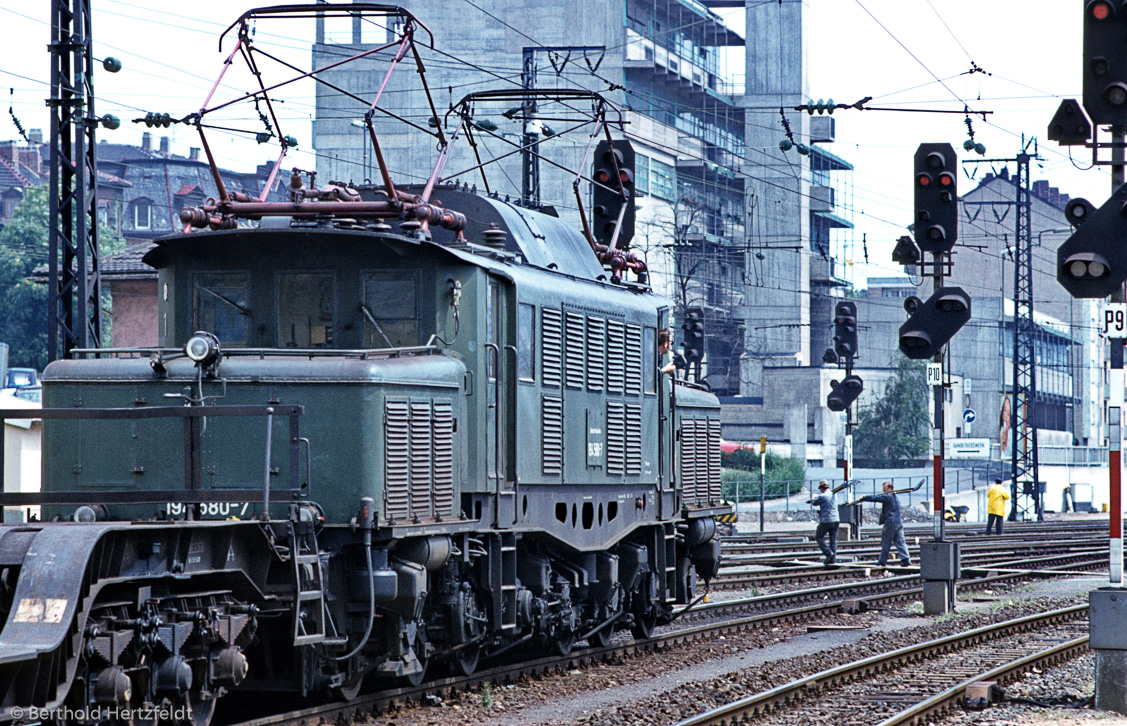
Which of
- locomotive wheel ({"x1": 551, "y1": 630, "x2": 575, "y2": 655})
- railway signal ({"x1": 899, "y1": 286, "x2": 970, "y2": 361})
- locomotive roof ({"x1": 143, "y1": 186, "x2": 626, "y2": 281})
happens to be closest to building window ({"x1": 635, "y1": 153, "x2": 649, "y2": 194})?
railway signal ({"x1": 899, "y1": 286, "x2": 970, "y2": 361})

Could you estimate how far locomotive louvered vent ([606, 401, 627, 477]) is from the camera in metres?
15.9

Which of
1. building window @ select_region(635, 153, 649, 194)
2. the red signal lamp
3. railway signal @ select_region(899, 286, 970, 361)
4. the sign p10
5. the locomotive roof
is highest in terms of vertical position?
building window @ select_region(635, 153, 649, 194)

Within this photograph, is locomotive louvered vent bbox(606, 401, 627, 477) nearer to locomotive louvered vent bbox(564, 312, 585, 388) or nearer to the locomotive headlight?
locomotive louvered vent bbox(564, 312, 585, 388)

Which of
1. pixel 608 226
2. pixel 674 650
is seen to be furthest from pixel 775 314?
pixel 674 650

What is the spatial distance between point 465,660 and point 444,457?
249cm

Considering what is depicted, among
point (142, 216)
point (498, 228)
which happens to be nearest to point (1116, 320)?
point (498, 228)

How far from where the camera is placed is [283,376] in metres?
11.3

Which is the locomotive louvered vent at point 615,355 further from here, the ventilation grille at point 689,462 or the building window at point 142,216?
the building window at point 142,216

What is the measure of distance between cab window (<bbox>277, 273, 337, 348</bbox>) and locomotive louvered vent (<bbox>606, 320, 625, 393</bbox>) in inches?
155

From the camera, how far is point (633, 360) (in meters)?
16.6

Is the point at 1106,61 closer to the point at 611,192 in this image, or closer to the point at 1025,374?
the point at 611,192

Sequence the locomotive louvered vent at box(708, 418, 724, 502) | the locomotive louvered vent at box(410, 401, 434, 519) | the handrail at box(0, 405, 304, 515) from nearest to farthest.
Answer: the handrail at box(0, 405, 304, 515)
the locomotive louvered vent at box(410, 401, 434, 519)
the locomotive louvered vent at box(708, 418, 724, 502)

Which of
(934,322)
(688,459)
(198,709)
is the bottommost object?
(198,709)

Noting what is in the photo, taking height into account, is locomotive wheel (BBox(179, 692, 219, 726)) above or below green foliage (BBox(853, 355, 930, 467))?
below
